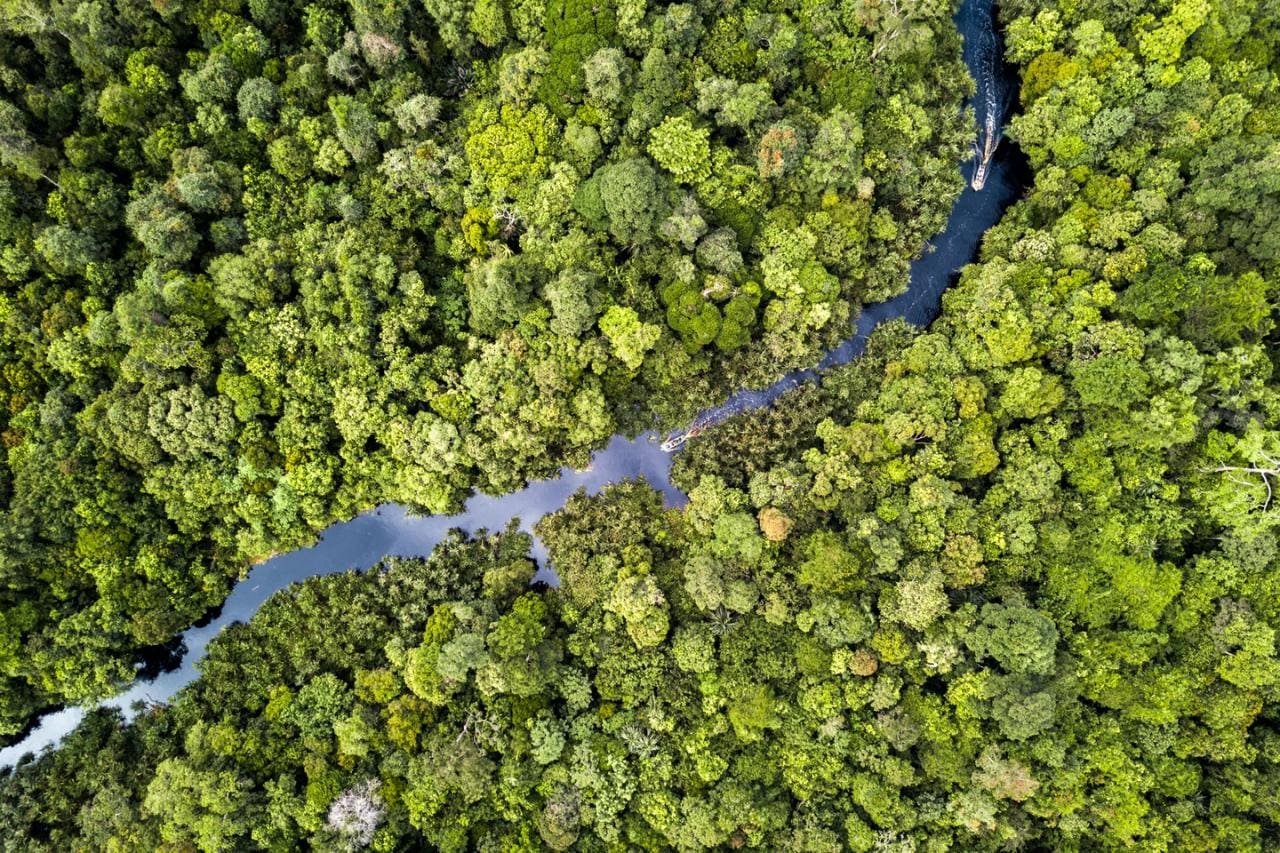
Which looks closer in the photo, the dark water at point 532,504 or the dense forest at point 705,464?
the dense forest at point 705,464

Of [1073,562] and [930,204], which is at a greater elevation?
[930,204]

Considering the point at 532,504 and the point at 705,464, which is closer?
the point at 705,464

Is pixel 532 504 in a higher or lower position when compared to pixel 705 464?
higher

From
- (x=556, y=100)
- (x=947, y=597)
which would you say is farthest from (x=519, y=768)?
(x=556, y=100)

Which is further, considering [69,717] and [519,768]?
[69,717]

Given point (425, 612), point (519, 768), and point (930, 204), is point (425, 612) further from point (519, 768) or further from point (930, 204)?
point (930, 204)
